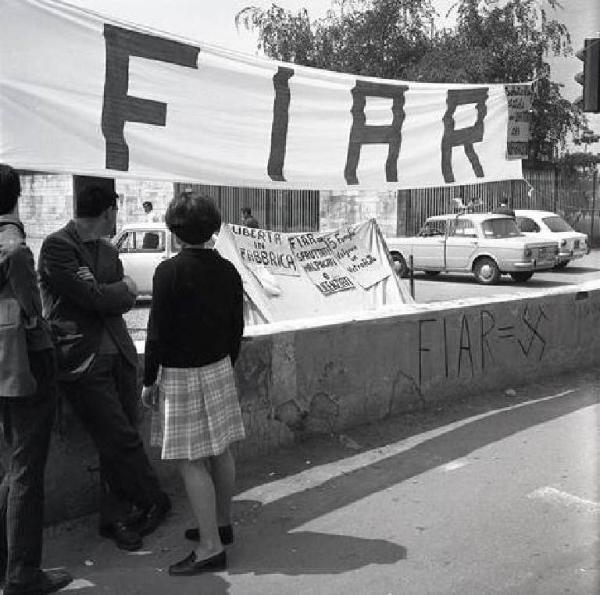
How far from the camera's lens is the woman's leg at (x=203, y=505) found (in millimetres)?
3613

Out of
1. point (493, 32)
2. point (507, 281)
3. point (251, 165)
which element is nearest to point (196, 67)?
point (251, 165)

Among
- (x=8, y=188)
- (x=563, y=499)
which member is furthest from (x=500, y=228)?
(x=8, y=188)

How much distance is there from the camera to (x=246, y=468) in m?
4.98

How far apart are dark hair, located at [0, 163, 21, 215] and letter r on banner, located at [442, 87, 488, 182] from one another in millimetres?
4134

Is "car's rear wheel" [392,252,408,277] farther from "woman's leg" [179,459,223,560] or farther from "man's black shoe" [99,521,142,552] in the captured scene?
"woman's leg" [179,459,223,560]

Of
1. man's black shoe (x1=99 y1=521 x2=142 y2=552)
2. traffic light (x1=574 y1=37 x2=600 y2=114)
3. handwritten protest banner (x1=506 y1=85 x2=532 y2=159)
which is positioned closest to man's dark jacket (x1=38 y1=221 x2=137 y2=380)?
man's black shoe (x1=99 y1=521 x2=142 y2=552)

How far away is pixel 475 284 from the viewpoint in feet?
61.9

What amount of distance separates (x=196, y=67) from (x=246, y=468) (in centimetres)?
247

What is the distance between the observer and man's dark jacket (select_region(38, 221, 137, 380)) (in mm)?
3645

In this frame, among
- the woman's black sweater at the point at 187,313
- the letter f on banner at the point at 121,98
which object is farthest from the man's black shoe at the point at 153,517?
the letter f on banner at the point at 121,98

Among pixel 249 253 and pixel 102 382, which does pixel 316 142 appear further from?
pixel 249 253

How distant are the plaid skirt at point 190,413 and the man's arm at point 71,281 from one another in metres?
0.42

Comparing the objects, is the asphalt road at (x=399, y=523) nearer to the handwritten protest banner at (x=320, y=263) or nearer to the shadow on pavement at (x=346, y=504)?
the shadow on pavement at (x=346, y=504)

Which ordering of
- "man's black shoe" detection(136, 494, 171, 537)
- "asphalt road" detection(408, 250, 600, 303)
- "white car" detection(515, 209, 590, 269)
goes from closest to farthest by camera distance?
"man's black shoe" detection(136, 494, 171, 537) → "asphalt road" detection(408, 250, 600, 303) → "white car" detection(515, 209, 590, 269)
